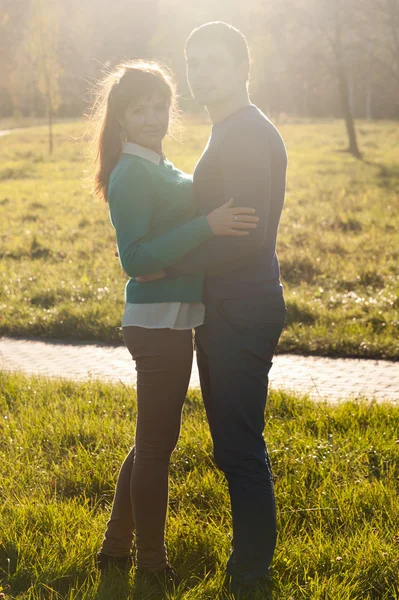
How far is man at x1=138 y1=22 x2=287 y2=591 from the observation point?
288cm

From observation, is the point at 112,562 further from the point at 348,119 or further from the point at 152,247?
the point at 348,119

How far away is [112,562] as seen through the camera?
3293 millimetres

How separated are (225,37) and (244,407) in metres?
1.38

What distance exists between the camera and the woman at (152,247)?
2867 mm

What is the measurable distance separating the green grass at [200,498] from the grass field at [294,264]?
937mm

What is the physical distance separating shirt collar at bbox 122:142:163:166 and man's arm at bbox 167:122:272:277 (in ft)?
0.98

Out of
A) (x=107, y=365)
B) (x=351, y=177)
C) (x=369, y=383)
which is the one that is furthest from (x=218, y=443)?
Result: (x=351, y=177)

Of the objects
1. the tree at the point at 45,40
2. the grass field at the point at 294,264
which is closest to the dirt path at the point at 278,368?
the grass field at the point at 294,264

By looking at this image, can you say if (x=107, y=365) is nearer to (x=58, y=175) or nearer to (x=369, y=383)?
(x=369, y=383)

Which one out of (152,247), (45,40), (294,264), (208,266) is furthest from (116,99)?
(45,40)

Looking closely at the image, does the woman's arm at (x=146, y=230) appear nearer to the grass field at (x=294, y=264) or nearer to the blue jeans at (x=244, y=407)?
the blue jeans at (x=244, y=407)

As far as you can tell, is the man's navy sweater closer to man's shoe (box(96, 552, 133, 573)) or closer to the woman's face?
the woman's face

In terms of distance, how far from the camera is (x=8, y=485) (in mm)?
4129

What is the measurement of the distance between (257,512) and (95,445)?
1.92 m
